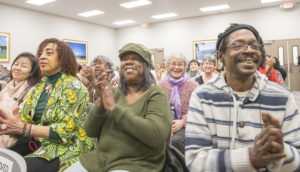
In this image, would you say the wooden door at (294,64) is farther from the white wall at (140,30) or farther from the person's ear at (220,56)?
the person's ear at (220,56)

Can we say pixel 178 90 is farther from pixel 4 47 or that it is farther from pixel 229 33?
pixel 4 47

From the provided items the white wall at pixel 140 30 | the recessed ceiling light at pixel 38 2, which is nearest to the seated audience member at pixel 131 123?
the recessed ceiling light at pixel 38 2

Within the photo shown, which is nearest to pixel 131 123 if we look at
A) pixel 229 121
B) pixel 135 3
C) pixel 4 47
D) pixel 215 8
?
pixel 229 121

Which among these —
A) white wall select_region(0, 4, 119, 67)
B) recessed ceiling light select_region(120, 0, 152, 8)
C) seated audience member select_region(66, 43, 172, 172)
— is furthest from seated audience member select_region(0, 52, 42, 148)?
white wall select_region(0, 4, 119, 67)

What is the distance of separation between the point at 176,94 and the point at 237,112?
1.60 m

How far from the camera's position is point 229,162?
1.00 metres

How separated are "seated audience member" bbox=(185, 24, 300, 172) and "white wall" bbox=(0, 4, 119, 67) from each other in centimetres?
888

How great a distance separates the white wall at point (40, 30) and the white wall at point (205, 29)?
5.10ft

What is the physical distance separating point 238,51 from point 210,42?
9.70 metres

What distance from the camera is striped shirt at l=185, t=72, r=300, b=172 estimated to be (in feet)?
3.48

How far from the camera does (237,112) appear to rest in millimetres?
1130

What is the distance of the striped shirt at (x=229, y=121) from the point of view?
1.06 meters

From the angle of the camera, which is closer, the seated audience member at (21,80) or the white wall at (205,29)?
the seated audience member at (21,80)

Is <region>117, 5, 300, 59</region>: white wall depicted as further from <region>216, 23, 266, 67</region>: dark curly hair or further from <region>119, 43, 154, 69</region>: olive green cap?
<region>216, 23, 266, 67</region>: dark curly hair
